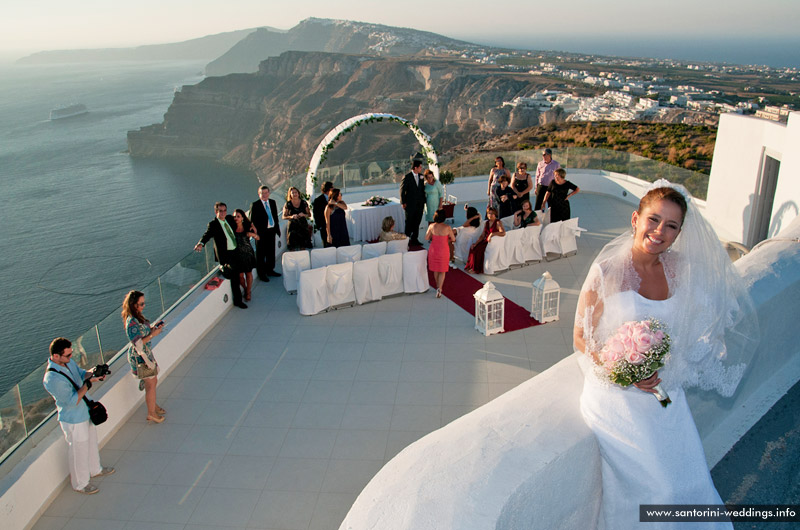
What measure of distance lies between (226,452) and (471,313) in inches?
175

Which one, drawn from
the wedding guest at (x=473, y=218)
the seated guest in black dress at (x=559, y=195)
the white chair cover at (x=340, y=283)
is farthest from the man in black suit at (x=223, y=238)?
the seated guest in black dress at (x=559, y=195)

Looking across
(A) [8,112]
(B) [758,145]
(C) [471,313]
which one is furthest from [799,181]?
(A) [8,112]

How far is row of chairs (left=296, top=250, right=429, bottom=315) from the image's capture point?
882 centimetres

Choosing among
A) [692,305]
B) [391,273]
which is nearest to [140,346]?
[391,273]

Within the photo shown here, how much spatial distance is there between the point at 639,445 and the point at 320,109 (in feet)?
421

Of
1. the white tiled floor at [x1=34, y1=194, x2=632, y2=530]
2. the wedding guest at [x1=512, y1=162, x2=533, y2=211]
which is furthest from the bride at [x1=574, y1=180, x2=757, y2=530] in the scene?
the wedding guest at [x1=512, y1=162, x2=533, y2=211]

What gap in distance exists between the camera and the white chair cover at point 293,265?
946 cm

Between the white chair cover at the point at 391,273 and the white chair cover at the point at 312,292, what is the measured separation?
3.23ft

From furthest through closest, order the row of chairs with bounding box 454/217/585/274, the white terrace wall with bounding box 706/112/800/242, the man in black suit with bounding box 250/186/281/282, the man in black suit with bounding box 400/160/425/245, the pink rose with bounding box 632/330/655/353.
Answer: the man in black suit with bounding box 400/160/425/245
the row of chairs with bounding box 454/217/585/274
the man in black suit with bounding box 250/186/281/282
the white terrace wall with bounding box 706/112/800/242
the pink rose with bounding box 632/330/655/353

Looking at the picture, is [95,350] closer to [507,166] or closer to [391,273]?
[391,273]

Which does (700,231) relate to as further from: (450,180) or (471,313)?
(450,180)

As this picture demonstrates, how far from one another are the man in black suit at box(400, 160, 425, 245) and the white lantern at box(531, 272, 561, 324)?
3838 mm

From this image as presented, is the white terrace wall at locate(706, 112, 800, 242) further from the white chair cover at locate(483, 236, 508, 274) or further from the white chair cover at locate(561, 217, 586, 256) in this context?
the white chair cover at locate(483, 236, 508, 274)

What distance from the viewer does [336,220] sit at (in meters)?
10.5
